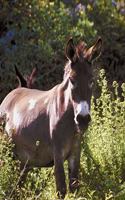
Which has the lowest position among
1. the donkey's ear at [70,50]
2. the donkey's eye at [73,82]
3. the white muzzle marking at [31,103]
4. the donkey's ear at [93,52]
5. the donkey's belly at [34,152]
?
the donkey's belly at [34,152]

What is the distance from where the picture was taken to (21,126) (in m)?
6.85

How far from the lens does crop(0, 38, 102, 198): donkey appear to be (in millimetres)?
6164

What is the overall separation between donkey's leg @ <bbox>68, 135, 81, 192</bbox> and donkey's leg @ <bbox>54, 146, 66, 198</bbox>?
95 millimetres

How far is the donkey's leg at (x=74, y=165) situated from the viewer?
6.48 m

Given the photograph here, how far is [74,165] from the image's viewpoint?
6570 millimetres

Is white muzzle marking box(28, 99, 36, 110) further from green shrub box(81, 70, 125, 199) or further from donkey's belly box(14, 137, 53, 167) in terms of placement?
green shrub box(81, 70, 125, 199)

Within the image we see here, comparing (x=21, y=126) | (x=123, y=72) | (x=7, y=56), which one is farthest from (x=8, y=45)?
(x=21, y=126)

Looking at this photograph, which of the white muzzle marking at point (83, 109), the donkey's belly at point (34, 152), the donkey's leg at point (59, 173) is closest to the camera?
the white muzzle marking at point (83, 109)

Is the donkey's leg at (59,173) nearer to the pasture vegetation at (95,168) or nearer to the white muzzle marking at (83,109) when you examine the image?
the pasture vegetation at (95,168)

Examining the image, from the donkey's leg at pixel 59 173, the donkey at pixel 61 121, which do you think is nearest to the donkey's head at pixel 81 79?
the donkey at pixel 61 121

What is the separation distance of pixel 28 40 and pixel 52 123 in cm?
418

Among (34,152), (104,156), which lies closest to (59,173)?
(34,152)

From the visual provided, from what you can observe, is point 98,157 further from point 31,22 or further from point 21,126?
point 31,22

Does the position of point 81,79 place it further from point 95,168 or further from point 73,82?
point 95,168
